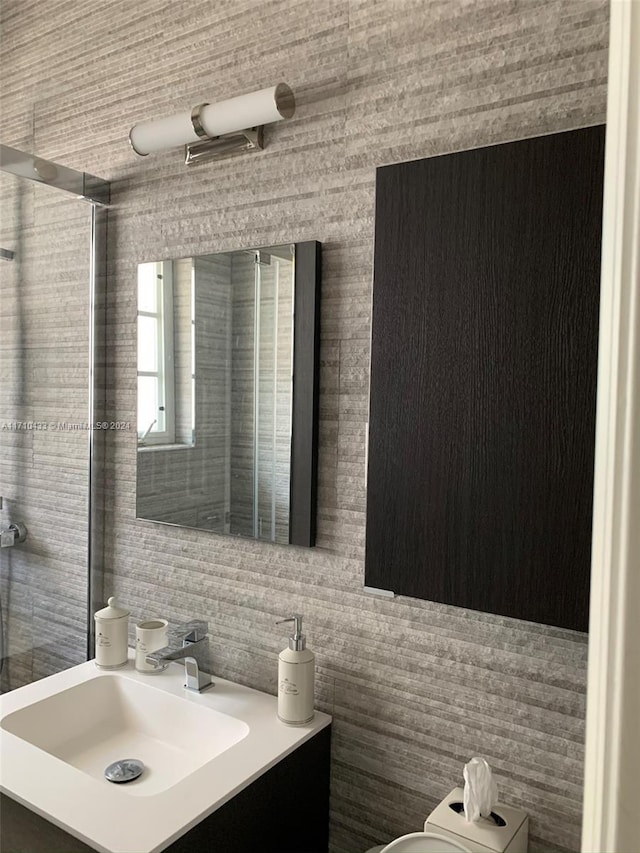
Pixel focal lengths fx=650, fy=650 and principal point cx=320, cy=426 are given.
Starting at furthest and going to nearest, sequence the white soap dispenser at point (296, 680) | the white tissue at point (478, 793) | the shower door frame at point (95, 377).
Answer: the shower door frame at point (95, 377) < the white soap dispenser at point (296, 680) < the white tissue at point (478, 793)

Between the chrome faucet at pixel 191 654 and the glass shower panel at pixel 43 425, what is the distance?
35 centimetres

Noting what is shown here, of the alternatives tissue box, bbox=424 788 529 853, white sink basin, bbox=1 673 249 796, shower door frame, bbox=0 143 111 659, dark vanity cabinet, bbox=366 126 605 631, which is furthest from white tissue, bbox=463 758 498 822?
shower door frame, bbox=0 143 111 659

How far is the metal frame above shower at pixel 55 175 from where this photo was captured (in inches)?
56.8

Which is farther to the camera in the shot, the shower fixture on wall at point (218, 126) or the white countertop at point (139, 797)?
the shower fixture on wall at point (218, 126)

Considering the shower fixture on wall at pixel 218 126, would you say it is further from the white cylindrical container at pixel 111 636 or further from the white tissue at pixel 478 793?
the white tissue at pixel 478 793

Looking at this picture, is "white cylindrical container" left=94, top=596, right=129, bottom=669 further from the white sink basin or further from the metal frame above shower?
the metal frame above shower

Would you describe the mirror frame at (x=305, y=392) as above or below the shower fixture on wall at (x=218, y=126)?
below

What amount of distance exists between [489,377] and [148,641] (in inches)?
38.4

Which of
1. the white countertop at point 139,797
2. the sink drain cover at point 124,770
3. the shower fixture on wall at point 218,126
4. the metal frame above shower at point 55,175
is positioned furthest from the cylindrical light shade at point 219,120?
the sink drain cover at point 124,770

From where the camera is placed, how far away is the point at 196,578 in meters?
1.50

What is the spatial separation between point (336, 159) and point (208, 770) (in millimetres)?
1118

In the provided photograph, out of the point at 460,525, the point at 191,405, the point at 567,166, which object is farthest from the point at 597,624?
the point at 191,405

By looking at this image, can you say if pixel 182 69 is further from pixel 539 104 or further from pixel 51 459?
pixel 51 459

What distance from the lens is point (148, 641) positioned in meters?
1.44
